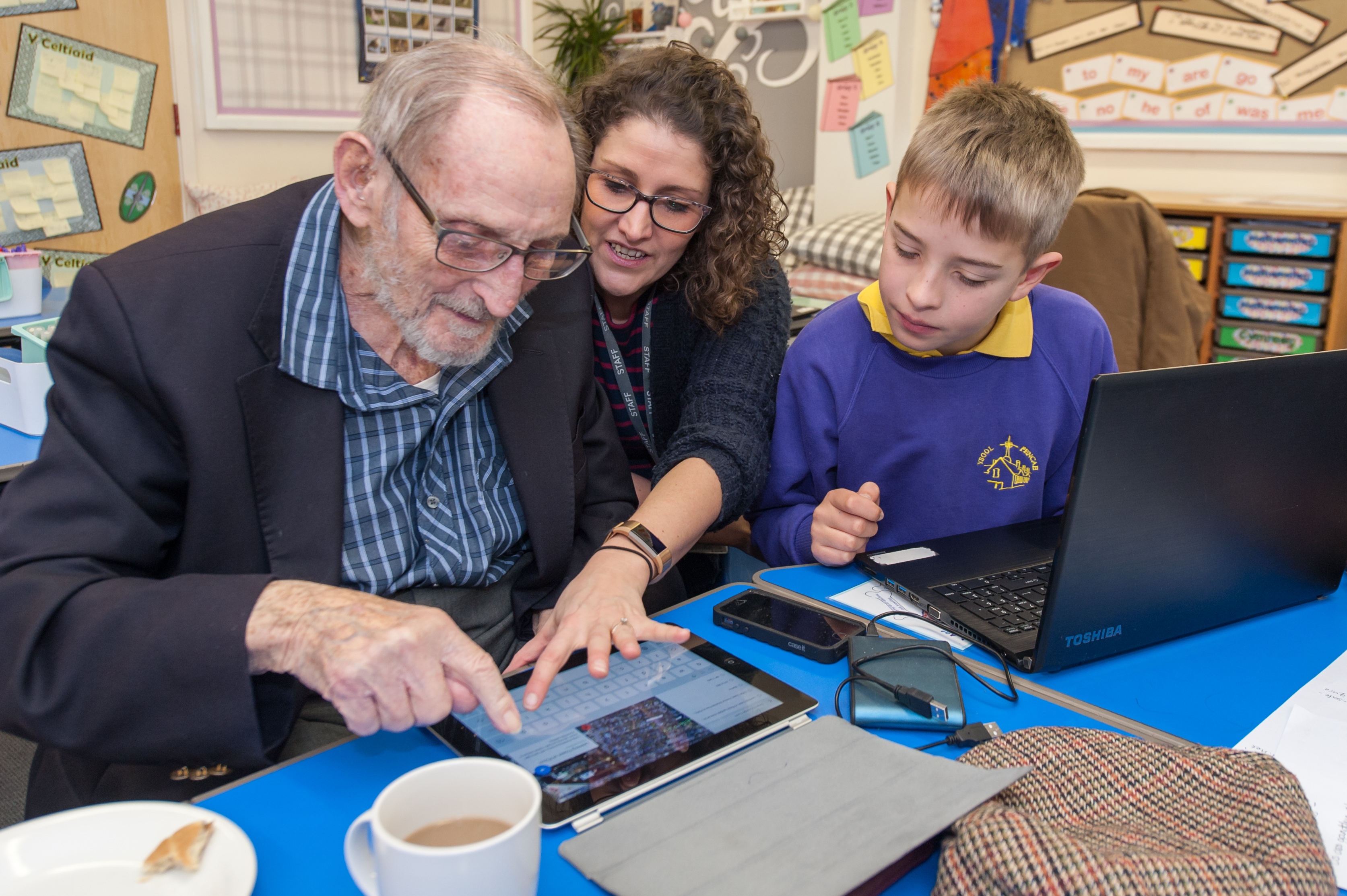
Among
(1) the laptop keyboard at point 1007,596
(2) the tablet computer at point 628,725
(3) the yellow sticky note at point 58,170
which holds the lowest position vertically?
(2) the tablet computer at point 628,725

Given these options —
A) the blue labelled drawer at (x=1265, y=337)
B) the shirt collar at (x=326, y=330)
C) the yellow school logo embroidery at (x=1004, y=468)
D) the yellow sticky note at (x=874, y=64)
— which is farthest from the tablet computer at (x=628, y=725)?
the yellow sticky note at (x=874, y=64)

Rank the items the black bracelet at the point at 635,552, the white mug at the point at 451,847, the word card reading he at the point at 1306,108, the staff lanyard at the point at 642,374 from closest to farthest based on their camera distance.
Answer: the white mug at the point at 451,847 → the black bracelet at the point at 635,552 → the staff lanyard at the point at 642,374 → the word card reading he at the point at 1306,108

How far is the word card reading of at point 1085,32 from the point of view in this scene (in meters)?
3.52

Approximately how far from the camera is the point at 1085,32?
362cm

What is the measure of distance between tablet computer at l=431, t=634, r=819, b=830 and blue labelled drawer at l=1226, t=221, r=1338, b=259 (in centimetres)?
291

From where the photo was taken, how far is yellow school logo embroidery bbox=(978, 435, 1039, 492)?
138cm

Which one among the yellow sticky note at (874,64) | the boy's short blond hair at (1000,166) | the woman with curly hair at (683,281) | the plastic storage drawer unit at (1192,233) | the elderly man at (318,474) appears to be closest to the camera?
the elderly man at (318,474)

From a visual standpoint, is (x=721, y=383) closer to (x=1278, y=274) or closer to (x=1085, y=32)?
(x=1278, y=274)

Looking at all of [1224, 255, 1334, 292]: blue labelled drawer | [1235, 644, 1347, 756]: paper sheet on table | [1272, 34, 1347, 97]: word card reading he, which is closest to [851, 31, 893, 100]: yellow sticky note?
[1272, 34, 1347, 97]: word card reading he

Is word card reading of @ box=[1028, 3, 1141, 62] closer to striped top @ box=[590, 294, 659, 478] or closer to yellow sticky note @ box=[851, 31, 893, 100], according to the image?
yellow sticky note @ box=[851, 31, 893, 100]

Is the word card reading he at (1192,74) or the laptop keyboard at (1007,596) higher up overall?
the word card reading he at (1192,74)

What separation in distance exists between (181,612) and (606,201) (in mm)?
865

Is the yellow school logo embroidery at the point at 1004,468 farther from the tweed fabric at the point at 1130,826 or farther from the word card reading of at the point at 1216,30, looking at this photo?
the word card reading of at the point at 1216,30

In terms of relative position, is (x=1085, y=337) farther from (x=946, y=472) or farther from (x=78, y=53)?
(x=78, y=53)
